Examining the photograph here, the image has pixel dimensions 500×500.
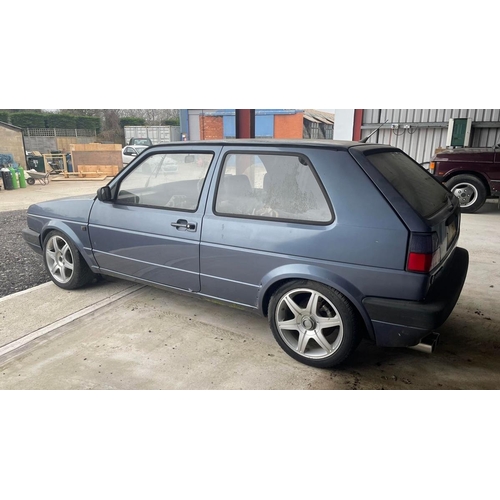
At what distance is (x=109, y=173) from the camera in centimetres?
1703

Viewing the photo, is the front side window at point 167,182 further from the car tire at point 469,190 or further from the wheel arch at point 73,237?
the car tire at point 469,190

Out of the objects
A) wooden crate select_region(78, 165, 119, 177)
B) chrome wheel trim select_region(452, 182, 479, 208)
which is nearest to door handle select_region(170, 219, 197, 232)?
chrome wheel trim select_region(452, 182, 479, 208)

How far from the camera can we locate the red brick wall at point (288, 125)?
60.5ft

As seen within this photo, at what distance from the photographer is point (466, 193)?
29.3 ft

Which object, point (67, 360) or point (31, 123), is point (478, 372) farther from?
point (31, 123)

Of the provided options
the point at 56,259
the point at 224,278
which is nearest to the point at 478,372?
the point at 224,278

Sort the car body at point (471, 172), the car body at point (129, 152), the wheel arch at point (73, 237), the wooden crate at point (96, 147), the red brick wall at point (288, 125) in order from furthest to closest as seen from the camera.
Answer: the car body at point (129, 152) → the red brick wall at point (288, 125) → the wooden crate at point (96, 147) → the car body at point (471, 172) → the wheel arch at point (73, 237)

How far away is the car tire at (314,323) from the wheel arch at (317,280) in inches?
1.9

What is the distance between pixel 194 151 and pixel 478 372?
2695 millimetres

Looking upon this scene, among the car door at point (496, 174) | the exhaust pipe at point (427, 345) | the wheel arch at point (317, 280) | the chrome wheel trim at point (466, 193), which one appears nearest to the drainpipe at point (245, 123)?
the chrome wheel trim at point (466, 193)

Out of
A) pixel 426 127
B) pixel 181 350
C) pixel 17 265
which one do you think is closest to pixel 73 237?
pixel 181 350

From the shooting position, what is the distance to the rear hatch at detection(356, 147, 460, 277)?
93.5 inches

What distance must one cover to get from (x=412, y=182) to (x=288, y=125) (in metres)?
16.7

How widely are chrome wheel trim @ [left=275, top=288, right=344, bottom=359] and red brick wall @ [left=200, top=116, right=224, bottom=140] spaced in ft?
30.3
